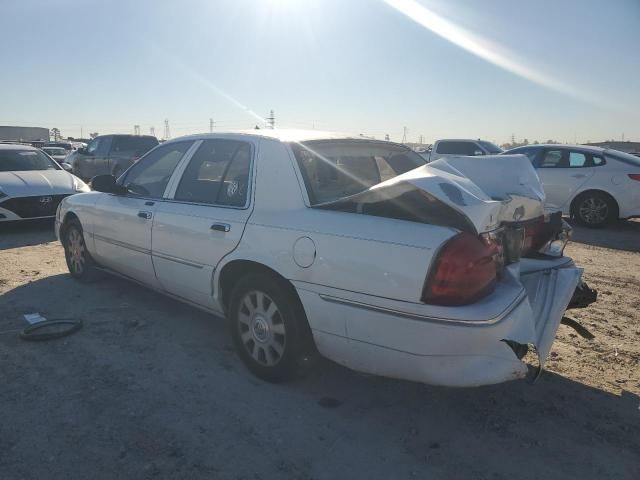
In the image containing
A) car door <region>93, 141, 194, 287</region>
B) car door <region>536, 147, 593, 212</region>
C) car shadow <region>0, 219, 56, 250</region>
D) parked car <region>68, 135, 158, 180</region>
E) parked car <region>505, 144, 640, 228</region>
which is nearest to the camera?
car door <region>93, 141, 194, 287</region>

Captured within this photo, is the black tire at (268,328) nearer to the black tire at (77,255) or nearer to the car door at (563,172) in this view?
the black tire at (77,255)

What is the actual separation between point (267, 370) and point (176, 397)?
0.57 m

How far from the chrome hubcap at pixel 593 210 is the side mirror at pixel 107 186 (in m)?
8.43

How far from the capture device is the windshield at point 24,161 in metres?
8.70

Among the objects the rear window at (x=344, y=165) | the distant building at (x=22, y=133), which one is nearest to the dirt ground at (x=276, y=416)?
the rear window at (x=344, y=165)

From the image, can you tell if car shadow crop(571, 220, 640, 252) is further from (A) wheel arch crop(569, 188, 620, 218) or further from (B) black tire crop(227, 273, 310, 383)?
(B) black tire crop(227, 273, 310, 383)

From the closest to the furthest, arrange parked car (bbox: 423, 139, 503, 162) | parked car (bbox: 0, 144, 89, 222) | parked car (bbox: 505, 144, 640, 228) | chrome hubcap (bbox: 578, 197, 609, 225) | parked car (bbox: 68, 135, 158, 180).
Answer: parked car (bbox: 0, 144, 89, 222)
parked car (bbox: 505, 144, 640, 228)
chrome hubcap (bbox: 578, 197, 609, 225)
parked car (bbox: 423, 139, 503, 162)
parked car (bbox: 68, 135, 158, 180)

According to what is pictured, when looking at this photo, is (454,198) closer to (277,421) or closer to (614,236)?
(277,421)

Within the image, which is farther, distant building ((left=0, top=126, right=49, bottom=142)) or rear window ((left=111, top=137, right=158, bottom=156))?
distant building ((left=0, top=126, right=49, bottom=142))

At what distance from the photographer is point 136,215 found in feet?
13.6

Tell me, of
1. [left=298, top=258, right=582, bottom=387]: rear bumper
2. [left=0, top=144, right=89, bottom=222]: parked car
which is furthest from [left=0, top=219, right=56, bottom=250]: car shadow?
[left=298, top=258, right=582, bottom=387]: rear bumper

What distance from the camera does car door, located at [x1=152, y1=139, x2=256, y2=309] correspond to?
334cm

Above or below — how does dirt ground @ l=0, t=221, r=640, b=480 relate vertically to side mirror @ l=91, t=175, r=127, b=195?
below

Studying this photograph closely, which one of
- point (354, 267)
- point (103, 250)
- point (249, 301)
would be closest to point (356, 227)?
point (354, 267)
